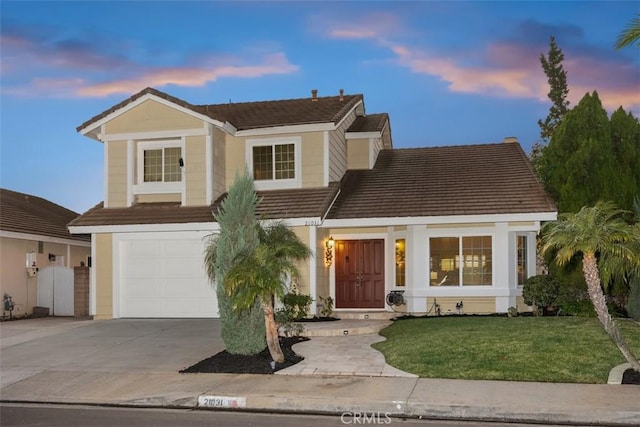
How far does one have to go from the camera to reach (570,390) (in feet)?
29.3

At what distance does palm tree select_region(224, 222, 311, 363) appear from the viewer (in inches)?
424

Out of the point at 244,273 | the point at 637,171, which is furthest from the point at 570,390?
the point at 637,171

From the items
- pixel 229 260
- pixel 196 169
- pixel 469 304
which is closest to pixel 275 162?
pixel 196 169

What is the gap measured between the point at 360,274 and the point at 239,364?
25.3ft

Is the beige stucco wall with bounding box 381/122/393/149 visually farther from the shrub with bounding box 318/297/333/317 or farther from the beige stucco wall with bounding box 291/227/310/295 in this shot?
the shrub with bounding box 318/297/333/317

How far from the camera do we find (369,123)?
2144 centimetres

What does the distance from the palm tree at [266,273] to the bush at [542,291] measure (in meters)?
6.87

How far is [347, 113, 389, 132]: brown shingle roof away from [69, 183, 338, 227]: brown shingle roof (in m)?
2.94

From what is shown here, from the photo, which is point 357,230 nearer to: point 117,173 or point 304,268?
point 304,268

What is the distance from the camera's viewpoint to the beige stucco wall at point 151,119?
1833 centimetres

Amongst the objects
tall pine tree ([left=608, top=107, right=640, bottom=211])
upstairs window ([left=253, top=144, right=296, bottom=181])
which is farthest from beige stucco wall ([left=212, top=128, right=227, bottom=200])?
tall pine tree ([left=608, top=107, right=640, bottom=211])

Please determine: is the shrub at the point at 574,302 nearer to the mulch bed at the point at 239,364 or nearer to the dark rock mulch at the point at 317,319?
the dark rock mulch at the point at 317,319

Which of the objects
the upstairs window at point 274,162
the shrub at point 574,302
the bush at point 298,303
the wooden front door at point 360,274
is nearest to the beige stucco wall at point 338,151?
the upstairs window at point 274,162

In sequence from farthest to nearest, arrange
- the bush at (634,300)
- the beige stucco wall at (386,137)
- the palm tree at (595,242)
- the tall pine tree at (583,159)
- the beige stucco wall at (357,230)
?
1. the beige stucco wall at (386,137)
2. the beige stucco wall at (357,230)
3. the tall pine tree at (583,159)
4. the bush at (634,300)
5. the palm tree at (595,242)
